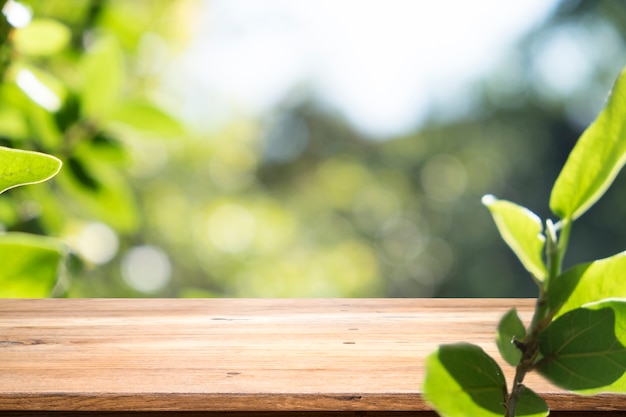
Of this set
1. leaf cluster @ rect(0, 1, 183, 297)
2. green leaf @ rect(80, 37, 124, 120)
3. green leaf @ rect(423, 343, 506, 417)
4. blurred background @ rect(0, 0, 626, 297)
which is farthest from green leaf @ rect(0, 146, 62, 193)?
blurred background @ rect(0, 0, 626, 297)

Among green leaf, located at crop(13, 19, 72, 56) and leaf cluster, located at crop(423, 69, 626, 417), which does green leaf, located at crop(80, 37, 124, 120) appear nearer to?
green leaf, located at crop(13, 19, 72, 56)

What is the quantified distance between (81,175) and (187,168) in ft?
21.9

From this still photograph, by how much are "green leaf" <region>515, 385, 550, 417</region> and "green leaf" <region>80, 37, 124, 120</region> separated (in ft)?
1.69

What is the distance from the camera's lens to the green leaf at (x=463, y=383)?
6.9 inches

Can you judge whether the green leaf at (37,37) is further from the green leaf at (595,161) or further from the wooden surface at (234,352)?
the green leaf at (595,161)

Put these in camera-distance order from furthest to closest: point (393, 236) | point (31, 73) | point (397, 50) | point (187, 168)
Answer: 1. point (397, 50)
2. point (393, 236)
3. point (187, 168)
4. point (31, 73)

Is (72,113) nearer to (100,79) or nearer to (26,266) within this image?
(100,79)

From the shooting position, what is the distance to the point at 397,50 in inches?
433

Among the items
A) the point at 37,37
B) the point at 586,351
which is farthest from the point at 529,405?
the point at 37,37

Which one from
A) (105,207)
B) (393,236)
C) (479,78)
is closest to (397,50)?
(479,78)

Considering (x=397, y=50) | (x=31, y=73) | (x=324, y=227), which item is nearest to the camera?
(x=31, y=73)

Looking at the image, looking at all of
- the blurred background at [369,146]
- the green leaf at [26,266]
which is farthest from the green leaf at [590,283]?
the blurred background at [369,146]

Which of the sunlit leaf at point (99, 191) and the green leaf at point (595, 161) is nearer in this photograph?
the green leaf at point (595, 161)

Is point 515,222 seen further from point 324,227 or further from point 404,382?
point 324,227
